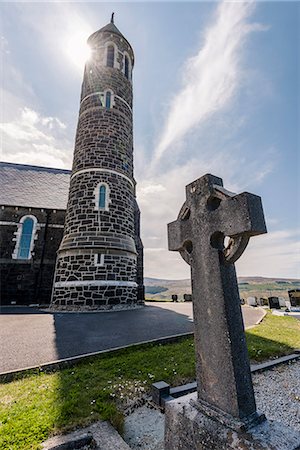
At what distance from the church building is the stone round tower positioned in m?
0.05

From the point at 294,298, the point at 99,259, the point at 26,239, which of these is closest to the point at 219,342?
the point at 99,259

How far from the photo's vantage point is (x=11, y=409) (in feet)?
9.11

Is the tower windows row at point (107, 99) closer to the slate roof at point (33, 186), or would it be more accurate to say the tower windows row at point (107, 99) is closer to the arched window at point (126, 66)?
the arched window at point (126, 66)

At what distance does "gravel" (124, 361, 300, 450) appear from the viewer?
7.97 ft

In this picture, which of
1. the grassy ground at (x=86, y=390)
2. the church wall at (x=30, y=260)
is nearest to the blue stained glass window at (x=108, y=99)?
the church wall at (x=30, y=260)

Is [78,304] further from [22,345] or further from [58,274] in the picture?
[22,345]

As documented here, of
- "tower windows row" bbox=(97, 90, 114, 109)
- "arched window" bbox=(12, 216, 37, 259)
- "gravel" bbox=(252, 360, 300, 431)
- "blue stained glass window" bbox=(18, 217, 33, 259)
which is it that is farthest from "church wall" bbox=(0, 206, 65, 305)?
"gravel" bbox=(252, 360, 300, 431)

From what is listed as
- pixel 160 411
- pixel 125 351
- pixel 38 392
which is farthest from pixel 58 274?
pixel 160 411

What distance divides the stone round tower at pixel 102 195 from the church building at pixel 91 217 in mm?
48

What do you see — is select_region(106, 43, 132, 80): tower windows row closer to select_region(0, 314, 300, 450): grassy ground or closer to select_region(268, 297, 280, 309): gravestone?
select_region(0, 314, 300, 450): grassy ground

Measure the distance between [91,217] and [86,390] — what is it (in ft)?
29.8

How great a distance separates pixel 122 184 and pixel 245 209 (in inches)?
454

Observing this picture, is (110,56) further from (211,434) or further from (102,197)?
(211,434)

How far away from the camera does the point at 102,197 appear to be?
12.1 meters
